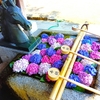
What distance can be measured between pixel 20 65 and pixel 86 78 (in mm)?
443

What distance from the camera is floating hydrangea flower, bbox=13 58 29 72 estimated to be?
1058mm

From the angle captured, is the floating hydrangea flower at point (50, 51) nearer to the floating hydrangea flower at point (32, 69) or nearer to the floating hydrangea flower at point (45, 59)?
the floating hydrangea flower at point (45, 59)

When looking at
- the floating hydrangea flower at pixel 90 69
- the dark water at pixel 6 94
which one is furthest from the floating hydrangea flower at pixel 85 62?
the dark water at pixel 6 94

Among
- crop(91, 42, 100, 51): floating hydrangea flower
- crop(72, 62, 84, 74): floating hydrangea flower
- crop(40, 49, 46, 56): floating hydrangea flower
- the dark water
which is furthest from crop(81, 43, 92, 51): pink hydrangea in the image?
the dark water

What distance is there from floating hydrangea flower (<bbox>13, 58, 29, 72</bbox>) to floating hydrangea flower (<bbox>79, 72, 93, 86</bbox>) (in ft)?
1.23

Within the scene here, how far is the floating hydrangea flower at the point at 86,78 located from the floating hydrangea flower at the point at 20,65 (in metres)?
0.37

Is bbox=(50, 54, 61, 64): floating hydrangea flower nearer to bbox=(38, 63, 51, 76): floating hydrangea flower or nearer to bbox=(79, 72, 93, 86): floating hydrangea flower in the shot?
bbox=(38, 63, 51, 76): floating hydrangea flower

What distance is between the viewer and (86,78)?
3.04ft

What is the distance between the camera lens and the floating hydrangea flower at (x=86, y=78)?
0.92 m

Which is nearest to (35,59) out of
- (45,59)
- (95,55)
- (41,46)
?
(45,59)

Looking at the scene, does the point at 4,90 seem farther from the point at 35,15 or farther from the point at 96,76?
the point at 35,15

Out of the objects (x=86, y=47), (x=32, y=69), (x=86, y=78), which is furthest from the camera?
(x=86, y=47)

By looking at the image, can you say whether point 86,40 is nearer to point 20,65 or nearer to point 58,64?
point 58,64

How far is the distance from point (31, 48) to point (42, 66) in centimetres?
19
